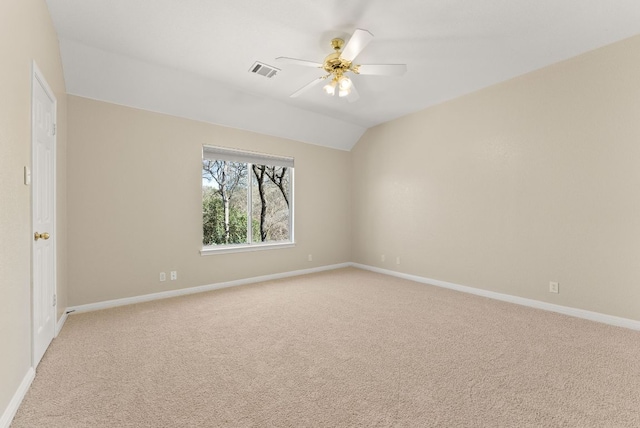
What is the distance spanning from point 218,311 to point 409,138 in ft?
12.8

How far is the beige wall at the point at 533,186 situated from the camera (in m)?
2.83

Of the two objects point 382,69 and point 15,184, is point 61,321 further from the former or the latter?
point 382,69

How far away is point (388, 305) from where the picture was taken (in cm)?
346

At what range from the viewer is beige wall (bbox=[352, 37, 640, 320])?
283cm

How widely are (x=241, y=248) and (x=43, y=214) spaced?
2.44 metres

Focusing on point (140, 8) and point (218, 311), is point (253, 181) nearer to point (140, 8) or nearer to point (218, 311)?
point (218, 311)

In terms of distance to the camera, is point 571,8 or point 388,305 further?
point 388,305

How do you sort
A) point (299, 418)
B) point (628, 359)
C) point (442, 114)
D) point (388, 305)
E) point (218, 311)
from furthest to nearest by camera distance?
point (442, 114), point (388, 305), point (218, 311), point (628, 359), point (299, 418)

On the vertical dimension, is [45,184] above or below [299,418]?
above

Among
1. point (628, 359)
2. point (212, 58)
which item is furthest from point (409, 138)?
point (628, 359)

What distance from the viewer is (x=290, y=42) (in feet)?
9.00

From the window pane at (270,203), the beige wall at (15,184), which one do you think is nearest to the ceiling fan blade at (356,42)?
the beige wall at (15,184)

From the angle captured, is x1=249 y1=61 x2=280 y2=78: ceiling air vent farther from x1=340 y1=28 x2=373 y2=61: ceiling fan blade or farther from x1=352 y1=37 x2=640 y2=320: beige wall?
x1=352 y1=37 x2=640 y2=320: beige wall

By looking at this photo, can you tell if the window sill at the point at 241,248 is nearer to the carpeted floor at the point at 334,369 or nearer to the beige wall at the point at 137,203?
the beige wall at the point at 137,203
